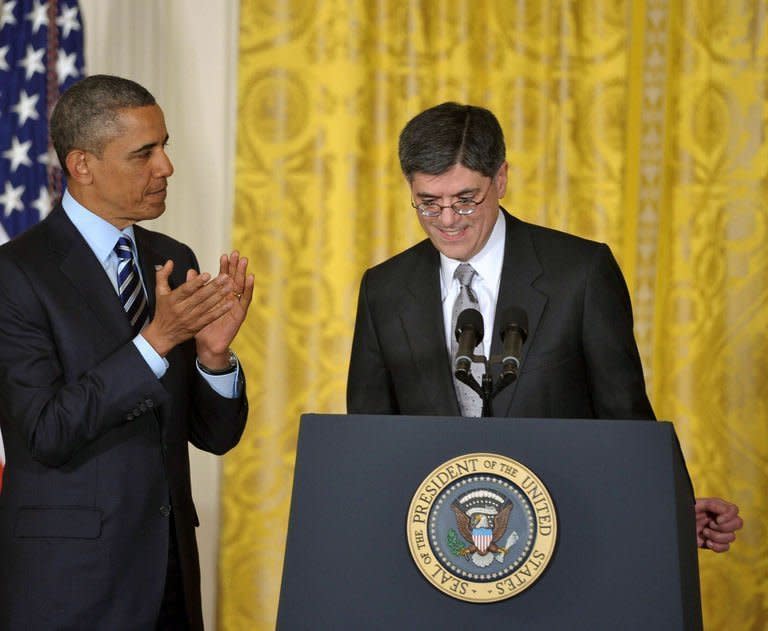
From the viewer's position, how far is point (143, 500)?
2.51 metres

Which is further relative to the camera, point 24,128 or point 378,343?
point 24,128

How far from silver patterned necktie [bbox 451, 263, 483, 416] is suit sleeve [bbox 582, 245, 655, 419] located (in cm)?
24

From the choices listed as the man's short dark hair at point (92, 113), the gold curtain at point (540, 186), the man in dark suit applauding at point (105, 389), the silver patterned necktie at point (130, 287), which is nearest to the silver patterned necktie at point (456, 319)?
the man in dark suit applauding at point (105, 389)

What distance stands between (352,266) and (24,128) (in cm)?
126

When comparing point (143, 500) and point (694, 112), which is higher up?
point (694, 112)

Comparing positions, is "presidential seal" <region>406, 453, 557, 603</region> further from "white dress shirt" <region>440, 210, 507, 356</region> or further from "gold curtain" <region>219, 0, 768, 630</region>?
"gold curtain" <region>219, 0, 768, 630</region>

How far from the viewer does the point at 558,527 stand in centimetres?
171

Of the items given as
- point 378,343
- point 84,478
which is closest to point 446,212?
point 378,343

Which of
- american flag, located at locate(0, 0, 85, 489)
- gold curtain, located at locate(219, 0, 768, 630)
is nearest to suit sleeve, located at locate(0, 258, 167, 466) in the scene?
american flag, located at locate(0, 0, 85, 489)

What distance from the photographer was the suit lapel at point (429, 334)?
2406 mm

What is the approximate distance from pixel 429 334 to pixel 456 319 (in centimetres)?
9

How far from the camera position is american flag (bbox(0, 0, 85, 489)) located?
12.8ft

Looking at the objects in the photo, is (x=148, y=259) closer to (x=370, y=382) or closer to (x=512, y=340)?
(x=370, y=382)

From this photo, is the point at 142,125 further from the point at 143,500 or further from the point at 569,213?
the point at 569,213
